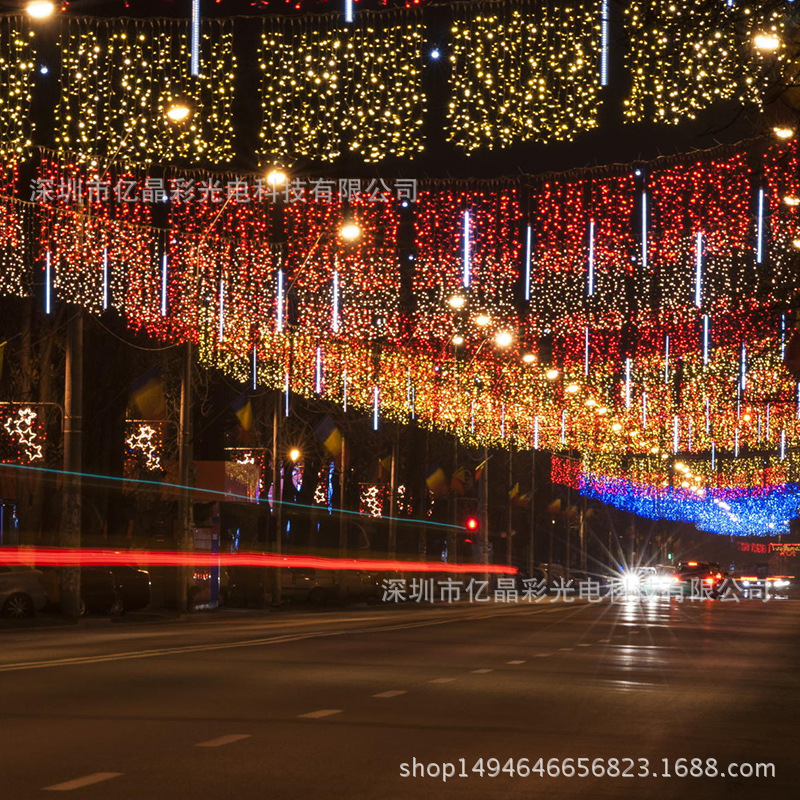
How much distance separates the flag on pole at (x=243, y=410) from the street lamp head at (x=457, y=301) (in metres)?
11.7

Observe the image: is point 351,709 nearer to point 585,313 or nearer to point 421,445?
point 585,313

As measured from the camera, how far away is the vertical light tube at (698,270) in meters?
30.6

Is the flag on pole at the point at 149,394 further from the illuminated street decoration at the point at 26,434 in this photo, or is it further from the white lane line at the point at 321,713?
the white lane line at the point at 321,713

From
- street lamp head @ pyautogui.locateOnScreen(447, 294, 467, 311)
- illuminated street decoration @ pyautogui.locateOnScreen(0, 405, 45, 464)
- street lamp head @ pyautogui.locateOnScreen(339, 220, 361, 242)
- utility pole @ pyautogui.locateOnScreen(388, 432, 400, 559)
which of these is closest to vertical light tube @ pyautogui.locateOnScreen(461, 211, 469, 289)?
street lamp head @ pyautogui.locateOnScreen(447, 294, 467, 311)

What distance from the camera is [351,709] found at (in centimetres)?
1358

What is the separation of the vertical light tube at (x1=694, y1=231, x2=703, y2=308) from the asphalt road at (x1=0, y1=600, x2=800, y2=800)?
9.02 m

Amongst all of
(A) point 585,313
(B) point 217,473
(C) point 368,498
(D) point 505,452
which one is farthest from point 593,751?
(D) point 505,452

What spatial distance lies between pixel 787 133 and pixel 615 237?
47.0ft

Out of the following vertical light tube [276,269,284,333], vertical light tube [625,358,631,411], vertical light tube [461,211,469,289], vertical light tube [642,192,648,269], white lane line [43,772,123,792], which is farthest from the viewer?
vertical light tube [625,358,631,411]

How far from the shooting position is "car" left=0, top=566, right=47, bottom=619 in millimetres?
34719

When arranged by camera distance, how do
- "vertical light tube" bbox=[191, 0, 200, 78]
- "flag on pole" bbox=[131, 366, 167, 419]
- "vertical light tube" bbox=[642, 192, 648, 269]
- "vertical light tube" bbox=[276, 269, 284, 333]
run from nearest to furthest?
"vertical light tube" bbox=[191, 0, 200, 78] < "vertical light tube" bbox=[642, 192, 648, 269] < "vertical light tube" bbox=[276, 269, 284, 333] < "flag on pole" bbox=[131, 366, 167, 419]

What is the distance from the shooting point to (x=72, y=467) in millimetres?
35688

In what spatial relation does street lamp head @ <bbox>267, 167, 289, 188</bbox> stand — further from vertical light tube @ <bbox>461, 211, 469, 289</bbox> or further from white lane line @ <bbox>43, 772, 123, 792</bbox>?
white lane line @ <bbox>43, 772, 123, 792</bbox>

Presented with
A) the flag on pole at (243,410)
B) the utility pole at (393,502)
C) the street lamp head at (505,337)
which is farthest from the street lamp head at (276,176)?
the utility pole at (393,502)
